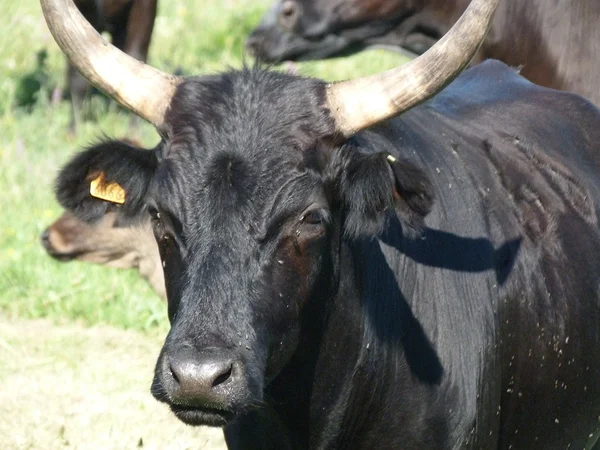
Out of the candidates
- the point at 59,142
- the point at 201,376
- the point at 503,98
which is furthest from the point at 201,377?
the point at 59,142

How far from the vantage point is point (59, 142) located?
10.9 m

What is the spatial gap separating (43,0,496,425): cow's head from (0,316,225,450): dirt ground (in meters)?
2.05

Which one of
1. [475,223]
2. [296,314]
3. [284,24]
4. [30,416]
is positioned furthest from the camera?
[284,24]

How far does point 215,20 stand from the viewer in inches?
601

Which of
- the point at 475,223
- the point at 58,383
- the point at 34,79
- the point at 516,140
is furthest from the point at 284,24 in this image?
the point at 475,223

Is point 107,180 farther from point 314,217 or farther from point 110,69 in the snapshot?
point 314,217

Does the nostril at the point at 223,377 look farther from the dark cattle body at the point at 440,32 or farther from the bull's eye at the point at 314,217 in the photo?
the dark cattle body at the point at 440,32

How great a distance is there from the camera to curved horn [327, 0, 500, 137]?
3887 millimetres

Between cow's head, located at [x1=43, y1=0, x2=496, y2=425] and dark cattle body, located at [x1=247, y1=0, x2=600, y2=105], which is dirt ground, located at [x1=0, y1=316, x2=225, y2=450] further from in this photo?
dark cattle body, located at [x1=247, y1=0, x2=600, y2=105]

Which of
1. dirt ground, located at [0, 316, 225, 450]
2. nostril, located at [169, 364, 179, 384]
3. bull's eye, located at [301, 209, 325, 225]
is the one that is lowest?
dirt ground, located at [0, 316, 225, 450]

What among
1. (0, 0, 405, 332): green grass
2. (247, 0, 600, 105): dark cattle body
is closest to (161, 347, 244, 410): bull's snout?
(0, 0, 405, 332): green grass

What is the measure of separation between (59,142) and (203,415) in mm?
7509

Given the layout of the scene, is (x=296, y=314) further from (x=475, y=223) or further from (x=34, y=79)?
(x=34, y=79)

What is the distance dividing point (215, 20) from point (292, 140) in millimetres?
11417
